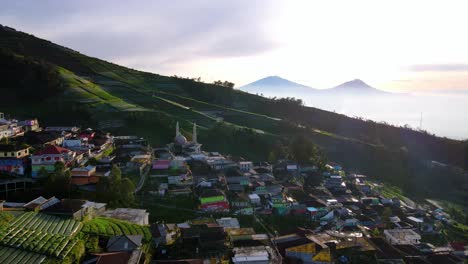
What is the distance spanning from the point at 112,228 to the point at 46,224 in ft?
11.4

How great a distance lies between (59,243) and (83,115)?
36.2 meters

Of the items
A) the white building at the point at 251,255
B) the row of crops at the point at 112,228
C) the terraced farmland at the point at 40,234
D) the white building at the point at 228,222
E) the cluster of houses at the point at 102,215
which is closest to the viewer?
the terraced farmland at the point at 40,234

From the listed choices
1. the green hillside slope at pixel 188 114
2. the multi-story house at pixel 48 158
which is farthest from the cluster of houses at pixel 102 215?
the green hillside slope at pixel 188 114

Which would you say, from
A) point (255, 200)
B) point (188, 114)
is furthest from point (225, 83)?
point (255, 200)

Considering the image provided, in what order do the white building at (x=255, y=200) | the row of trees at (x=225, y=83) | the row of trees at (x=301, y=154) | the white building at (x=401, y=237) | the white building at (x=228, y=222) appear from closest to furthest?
the white building at (x=228, y=222), the white building at (x=401, y=237), the white building at (x=255, y=200), the row of trees at (x=301, y=154), the row of trees at (x=225, y=83)

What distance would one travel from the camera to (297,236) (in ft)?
82.8

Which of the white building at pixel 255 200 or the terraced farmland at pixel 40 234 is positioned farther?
the white building at pixel 255 200

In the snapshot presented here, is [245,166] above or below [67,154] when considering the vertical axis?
below

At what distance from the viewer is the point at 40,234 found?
62.4 ft

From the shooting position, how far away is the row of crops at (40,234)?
17.7 meters

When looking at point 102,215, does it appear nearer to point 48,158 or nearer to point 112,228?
point 112,228

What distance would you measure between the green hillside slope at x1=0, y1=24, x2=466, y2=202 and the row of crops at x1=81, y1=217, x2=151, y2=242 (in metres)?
24.0

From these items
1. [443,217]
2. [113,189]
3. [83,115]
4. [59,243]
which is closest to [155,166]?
[113,189]

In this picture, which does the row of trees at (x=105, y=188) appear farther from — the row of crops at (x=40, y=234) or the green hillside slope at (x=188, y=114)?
the green hillside slope at (x=188, y=114)
